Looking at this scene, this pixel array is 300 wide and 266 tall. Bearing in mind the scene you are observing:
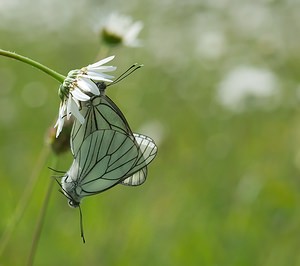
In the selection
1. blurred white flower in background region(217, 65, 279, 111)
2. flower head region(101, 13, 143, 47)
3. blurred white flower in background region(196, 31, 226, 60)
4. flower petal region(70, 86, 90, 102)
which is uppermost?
blurred white flower in background region(196, 31, 226, 60)

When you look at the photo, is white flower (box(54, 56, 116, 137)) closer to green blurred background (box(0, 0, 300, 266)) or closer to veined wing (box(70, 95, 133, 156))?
veined wing (box(70, 95, 133, 156))

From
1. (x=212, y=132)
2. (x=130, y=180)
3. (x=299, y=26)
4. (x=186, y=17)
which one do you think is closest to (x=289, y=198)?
(x=130, y=180)

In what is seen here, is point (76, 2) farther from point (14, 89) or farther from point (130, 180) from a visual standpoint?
point (130, 180)

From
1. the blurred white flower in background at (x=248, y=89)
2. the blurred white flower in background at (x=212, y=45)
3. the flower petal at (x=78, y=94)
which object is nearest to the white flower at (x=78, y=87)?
the flower petal at (x=78, y=94)

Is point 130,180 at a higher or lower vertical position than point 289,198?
lower

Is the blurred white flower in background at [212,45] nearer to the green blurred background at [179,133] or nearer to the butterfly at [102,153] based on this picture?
the green blurred background at [179,133]

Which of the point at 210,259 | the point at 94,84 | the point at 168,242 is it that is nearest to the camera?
the point at 94,84

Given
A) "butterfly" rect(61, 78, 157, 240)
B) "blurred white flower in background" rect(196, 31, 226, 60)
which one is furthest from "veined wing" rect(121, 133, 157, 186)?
"blurred white flower in background" rect(196, 31, 226, 60)
